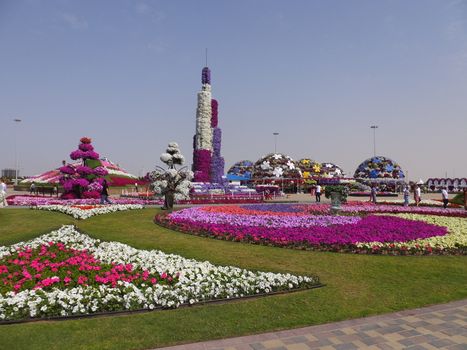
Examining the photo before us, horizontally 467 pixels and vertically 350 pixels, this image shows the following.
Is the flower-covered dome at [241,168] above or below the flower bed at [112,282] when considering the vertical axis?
above

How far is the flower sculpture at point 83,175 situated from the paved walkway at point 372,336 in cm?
2843

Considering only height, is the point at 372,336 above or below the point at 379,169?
below

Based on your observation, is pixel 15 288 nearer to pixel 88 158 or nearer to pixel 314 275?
pixel 314 275

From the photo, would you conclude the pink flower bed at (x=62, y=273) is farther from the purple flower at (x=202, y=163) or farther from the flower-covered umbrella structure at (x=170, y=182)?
the purple flower at (x=202, y=163)

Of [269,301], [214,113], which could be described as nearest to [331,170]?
[214,113]

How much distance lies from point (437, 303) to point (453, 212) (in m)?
18.7

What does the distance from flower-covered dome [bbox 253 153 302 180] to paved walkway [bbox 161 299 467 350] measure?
243 ft

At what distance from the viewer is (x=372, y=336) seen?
5273mm

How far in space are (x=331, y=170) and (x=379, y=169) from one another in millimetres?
16324

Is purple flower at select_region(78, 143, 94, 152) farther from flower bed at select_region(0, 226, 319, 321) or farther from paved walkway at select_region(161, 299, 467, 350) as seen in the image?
paved walkway at select_region(161, 299, 467, 350)

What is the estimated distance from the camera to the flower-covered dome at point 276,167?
84.6 metres

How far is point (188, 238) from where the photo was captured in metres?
13.0

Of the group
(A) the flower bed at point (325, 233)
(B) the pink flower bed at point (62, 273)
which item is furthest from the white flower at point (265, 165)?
(B) the pink flower bed at point (62, 273)

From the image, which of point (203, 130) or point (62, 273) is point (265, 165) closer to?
point (203, 130)
